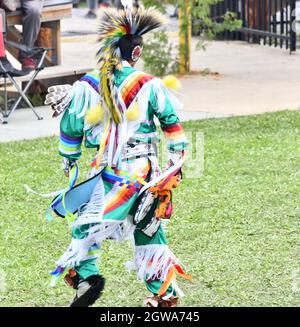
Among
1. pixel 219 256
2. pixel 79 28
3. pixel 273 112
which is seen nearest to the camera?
pixel 219 256

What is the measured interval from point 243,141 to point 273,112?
1.68 metres

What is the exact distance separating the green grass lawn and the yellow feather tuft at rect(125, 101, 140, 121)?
1.22m

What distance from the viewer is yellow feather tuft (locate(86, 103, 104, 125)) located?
6.55 metres

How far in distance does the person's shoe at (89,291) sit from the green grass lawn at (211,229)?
1.51 ft

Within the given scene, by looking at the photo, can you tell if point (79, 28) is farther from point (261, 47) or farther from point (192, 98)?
point (192, 98)

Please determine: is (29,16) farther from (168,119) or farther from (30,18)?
(168,119)

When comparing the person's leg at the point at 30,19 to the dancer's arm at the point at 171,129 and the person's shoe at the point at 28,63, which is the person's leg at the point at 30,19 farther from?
the dancer's arm at the point at 171,129

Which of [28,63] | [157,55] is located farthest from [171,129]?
[157,55]

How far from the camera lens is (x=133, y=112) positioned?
21.4 feet

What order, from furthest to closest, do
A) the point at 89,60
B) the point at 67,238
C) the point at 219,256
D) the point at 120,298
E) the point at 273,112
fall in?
the point at 89,60, the point at 273,112, the point at 67,238, the point at 219,256, the point at 120,298

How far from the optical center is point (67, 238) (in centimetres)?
855

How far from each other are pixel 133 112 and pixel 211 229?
2.34 m

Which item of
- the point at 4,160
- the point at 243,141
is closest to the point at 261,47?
the point at 243,141

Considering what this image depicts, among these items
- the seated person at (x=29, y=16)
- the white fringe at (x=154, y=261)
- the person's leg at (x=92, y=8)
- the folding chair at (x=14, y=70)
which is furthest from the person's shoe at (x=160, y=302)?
the person's leg at (x=92, y=8)
